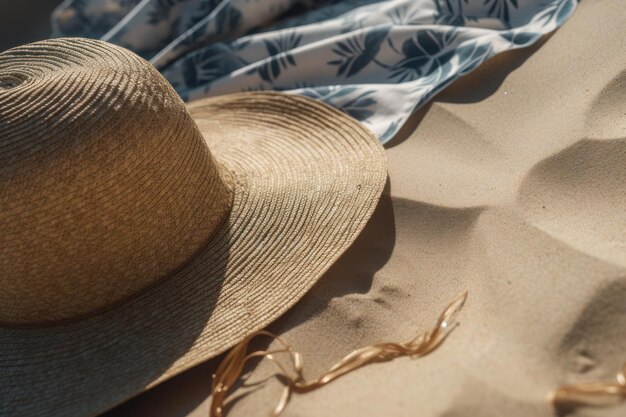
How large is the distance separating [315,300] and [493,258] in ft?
1.16

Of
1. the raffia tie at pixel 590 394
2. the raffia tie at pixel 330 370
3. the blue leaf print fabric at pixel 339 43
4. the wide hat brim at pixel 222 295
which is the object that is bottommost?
the raffia tie at pixel 330 370

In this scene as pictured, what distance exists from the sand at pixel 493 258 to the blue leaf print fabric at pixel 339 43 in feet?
0.31

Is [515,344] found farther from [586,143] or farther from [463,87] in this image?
[463,87]

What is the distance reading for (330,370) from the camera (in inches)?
48.7

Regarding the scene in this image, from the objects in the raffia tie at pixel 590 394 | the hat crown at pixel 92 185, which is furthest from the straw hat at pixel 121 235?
the raffia tie at pixel 590 394

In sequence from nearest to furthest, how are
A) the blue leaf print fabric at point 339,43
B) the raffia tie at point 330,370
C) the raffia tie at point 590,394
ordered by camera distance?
1. the raffia tie at point 590,394
2. the raffia tie at point 330,370
3. the blue leaf print fabric at point 339,43

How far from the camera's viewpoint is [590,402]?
3.35 ft

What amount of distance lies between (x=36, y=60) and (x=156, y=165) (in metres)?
0.41

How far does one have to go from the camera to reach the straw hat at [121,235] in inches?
48.8

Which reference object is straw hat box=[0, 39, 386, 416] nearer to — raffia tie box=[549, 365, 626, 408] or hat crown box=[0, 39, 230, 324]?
hat crown box=[0, 39, 230, 324]

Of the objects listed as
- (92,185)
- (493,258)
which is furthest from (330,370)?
(92,185)

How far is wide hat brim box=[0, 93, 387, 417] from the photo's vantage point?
1.26 metres

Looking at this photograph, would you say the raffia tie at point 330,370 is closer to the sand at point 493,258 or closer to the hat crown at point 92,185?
the sand at point 493,258

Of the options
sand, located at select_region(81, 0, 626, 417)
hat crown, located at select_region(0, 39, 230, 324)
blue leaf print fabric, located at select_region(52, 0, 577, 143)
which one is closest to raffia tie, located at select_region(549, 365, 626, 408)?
sand, located at select_region(81, 0, 626, 417)
